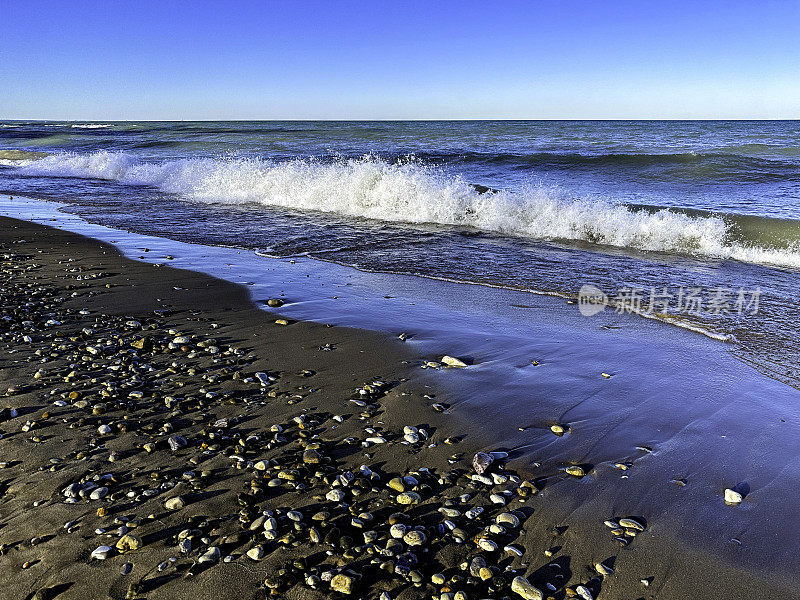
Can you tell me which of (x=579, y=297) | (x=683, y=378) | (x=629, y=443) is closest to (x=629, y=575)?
(x=629, y=443)

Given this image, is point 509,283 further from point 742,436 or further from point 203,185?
point 203,185

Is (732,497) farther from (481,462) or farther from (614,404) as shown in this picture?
(481,462)

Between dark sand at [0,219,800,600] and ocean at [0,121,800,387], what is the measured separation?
2.58 m

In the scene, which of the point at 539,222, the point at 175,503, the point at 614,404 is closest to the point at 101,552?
the point at 175,503

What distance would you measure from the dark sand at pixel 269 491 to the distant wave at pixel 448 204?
685cm

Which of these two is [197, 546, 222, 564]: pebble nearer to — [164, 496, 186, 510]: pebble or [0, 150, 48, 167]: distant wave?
[164, 496, 186, 510]: pebble

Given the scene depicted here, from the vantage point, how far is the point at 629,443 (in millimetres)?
2939

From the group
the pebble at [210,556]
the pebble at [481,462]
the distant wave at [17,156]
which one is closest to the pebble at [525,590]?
the pebble at [481,462]

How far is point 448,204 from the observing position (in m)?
11.6

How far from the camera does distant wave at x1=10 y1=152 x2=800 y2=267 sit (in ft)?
30.3

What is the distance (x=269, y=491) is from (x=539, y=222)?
8.86 metres

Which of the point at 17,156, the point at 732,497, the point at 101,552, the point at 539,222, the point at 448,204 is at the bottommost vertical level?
the point at 732,497

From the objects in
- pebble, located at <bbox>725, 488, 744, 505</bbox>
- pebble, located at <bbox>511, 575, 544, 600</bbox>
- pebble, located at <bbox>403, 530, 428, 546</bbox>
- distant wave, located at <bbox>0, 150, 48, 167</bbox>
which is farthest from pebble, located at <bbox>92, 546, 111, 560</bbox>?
distant wave, located at <bbox>0, 150, 48, 167</bbox>

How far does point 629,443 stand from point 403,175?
10.4m
